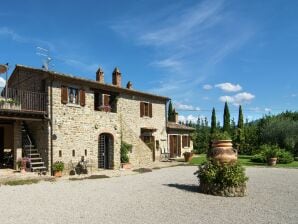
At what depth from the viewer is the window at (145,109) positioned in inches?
923

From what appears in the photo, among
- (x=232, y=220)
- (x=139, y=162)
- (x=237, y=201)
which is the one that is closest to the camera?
(x=232, y=220)

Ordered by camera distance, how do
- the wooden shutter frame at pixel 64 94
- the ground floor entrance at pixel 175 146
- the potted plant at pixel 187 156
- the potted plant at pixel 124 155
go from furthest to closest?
the ground floor entrance at pixel 175 146, the potted plant at pixel 187 156, the potted plant at pixel 124 155, the wooden shutter frame at pixel 64 94

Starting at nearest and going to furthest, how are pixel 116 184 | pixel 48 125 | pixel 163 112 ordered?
pixel 116 184 → pixel 48 125 → pixel 163 112

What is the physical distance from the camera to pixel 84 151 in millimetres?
17672

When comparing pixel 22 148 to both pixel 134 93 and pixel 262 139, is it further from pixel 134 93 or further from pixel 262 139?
pixel 262 139

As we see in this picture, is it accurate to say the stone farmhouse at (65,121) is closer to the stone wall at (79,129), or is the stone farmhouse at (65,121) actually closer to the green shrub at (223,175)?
the stone wall at (79,129)

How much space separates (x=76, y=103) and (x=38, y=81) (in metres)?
2.26

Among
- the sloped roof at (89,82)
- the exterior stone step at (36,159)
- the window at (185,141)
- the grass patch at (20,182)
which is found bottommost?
the grass patch at (20,182)

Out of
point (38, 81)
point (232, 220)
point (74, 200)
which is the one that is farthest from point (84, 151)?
point (232, 220)

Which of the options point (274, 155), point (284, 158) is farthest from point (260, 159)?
point (274, 155)

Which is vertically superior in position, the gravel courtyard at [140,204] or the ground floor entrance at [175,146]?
the ground floor entrance at [175,146]

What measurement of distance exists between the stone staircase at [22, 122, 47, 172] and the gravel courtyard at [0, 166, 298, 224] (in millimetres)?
2969

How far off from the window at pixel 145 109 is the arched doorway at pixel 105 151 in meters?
4.34

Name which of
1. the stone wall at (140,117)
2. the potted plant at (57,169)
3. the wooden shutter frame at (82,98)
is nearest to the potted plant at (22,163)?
the potted plant at (57,169)
